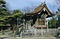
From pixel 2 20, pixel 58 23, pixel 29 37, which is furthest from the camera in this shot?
pixel 58 23

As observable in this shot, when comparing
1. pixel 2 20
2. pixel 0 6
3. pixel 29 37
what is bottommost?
pixel 29 37

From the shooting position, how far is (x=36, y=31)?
96.8 feet

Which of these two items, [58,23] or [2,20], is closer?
[2,20]

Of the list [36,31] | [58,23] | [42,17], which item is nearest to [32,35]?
[36,31]

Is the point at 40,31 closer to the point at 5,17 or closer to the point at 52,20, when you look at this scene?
the point at 5,17

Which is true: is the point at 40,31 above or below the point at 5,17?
below

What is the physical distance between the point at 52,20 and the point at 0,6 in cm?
1850

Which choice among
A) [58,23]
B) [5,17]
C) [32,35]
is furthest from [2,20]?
[58,23]

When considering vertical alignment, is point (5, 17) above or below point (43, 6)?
below

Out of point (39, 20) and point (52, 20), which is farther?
point (52, 20)

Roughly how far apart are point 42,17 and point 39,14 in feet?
2.50

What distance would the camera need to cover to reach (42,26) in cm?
3319

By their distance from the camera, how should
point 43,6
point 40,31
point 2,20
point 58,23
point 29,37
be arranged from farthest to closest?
point 58,23, point 43,6, point 40,31, point 29,37, point 2,20

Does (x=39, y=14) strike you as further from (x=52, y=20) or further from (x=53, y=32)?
(x=52, y=20)
